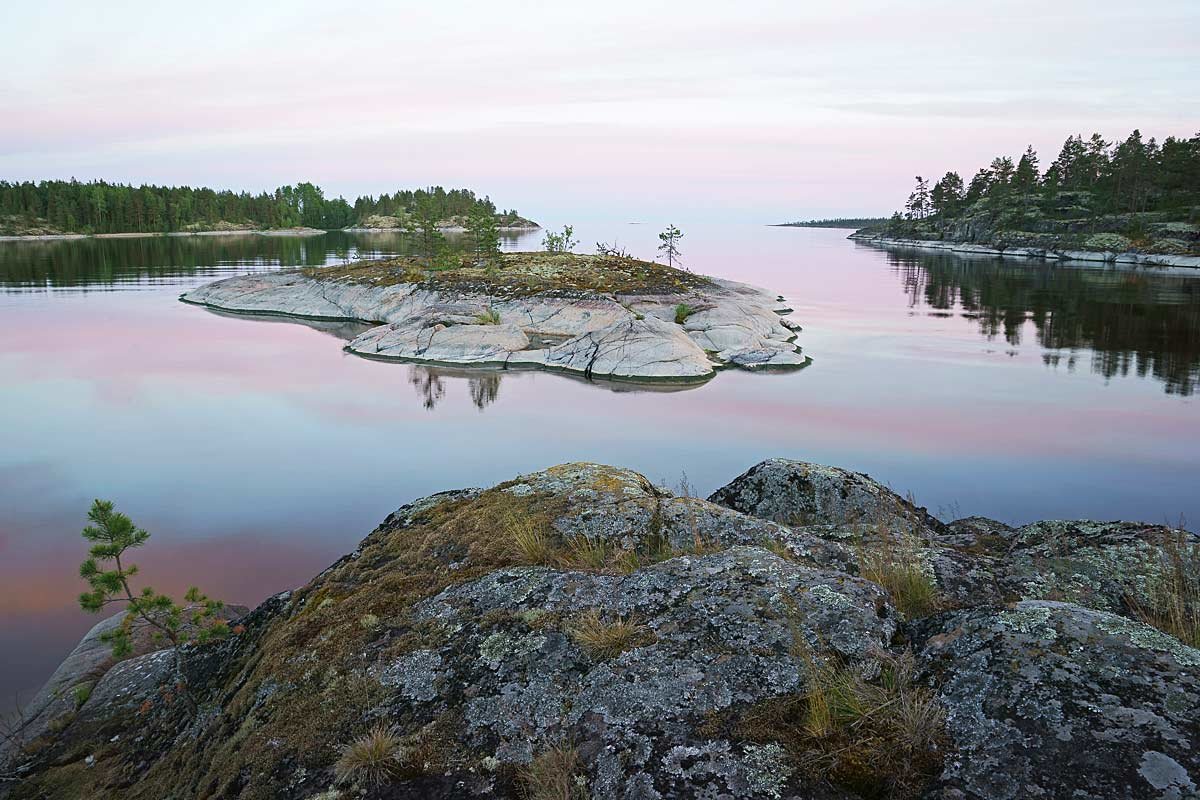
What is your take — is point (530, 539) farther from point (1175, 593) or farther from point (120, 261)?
point (120, 261)

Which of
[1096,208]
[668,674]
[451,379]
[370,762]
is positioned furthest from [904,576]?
[1096,208]

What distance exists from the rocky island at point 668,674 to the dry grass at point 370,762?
0.02 m

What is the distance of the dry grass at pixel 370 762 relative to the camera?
14.7ft

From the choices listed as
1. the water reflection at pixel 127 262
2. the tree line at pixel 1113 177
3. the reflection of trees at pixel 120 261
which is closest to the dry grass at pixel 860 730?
the water reflection at pixel 127 262

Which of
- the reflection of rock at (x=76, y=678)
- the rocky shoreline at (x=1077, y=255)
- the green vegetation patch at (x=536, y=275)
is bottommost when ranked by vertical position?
the reflection of rock at (x=76, y=678)

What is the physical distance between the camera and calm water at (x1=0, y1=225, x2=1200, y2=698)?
18.1 metres

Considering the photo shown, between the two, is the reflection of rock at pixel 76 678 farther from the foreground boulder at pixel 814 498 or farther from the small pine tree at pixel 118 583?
the foreground boulder at pixel 814 498

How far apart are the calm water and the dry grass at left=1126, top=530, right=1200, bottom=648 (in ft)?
39.3

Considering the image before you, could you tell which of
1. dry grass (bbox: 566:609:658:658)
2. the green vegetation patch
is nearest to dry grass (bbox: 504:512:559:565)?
dry grass (bbox: 566:609:658:658)

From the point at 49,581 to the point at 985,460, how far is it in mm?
28605

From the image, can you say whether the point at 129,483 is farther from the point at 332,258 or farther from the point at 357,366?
the point at 332,258

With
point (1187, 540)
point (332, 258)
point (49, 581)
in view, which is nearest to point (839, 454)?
point (1187, 540)

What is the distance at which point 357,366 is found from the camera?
4031cm

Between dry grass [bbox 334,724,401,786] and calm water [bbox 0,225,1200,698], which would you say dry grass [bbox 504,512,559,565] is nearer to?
dry grass [bbox 334,724,401,786]
